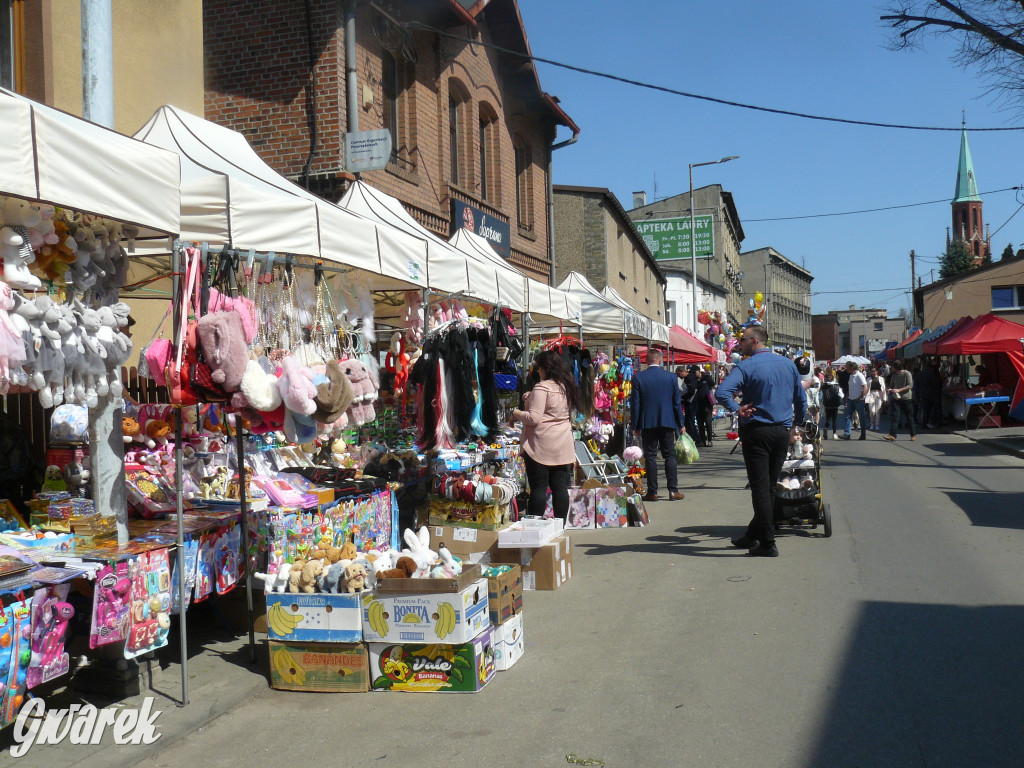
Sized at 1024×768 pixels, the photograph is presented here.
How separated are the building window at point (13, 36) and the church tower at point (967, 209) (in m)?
85.4

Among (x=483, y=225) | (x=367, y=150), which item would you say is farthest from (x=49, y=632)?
(x=483, y=225)

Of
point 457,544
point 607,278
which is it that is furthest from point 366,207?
point 607,278

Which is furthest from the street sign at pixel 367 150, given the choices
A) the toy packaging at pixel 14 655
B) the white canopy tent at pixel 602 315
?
the toy packaging at pixel 14 655

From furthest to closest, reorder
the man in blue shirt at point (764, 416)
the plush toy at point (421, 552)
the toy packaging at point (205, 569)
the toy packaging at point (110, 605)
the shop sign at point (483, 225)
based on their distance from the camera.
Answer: the shop sign at point (483, 225) → the man in blue shirt at point (764, 416) → the plush toy at point (421, 552) → the toy packaging at point (205, 569) → the toy packaging at point (110, 605)

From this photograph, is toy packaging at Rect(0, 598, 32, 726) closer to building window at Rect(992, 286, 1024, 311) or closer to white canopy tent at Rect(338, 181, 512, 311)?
white canopy tent at Rect(338, 181, 512, 311)

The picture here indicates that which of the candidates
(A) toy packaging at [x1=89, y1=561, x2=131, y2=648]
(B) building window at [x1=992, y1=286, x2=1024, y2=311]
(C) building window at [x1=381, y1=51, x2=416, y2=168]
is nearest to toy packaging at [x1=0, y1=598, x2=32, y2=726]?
(A) toy packaging at [x1=89, y1=561, x2=131, y2=648]

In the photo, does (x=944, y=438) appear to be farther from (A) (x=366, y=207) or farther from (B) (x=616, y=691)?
(B) (x=616, y=691)

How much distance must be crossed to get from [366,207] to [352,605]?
5.41 metres

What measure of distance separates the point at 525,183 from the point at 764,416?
13.6 meters

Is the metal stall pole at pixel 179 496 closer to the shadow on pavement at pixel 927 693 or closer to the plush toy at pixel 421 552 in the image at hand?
the plush toy at pixel 421 552

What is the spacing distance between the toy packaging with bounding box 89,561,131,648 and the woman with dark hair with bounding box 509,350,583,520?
4.14 metres

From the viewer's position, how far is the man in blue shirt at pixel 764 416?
7.58 m

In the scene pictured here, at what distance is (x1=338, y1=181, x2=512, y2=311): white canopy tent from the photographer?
761 centimetres

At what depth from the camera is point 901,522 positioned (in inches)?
372
